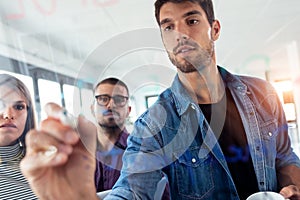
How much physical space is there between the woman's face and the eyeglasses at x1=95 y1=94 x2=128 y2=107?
22 cm

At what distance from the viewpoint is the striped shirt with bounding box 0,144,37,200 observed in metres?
0.80

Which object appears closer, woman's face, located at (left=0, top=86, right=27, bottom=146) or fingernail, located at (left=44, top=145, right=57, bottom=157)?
fingernail, located at (left=44, top=145, right=57, bottom=157)

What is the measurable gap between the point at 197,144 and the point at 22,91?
528 millimetres

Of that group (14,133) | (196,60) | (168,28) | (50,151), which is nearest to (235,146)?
(196,60)

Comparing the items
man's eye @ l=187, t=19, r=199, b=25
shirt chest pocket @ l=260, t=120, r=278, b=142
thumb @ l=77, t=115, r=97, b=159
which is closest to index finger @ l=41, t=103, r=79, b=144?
thumb @ l=77, t=115, r=97, b=159

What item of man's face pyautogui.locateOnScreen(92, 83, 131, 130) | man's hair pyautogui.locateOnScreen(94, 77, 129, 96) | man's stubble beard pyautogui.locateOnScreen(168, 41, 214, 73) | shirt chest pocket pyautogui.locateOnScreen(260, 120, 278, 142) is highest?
man's stubble beard pyautogui.locateOnScreen(168, 41, 214, 73)

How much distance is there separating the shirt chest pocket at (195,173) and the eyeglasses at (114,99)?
0.21 meters

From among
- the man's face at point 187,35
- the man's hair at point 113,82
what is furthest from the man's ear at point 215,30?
the man's hair at point 113,82

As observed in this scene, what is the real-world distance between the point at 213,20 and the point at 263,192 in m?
0.48

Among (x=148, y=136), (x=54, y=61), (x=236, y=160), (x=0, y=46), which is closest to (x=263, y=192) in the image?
(x=236, y=160)

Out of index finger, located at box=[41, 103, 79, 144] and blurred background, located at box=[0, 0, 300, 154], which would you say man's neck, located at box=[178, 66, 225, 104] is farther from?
index finger, located at box=[41, 103, 79, 144]

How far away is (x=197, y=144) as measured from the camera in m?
0.78

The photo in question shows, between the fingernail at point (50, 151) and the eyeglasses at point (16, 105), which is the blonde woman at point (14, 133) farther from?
the fingernail at point (50, 151)

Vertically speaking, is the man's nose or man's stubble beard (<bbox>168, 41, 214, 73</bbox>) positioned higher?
the man's nose
